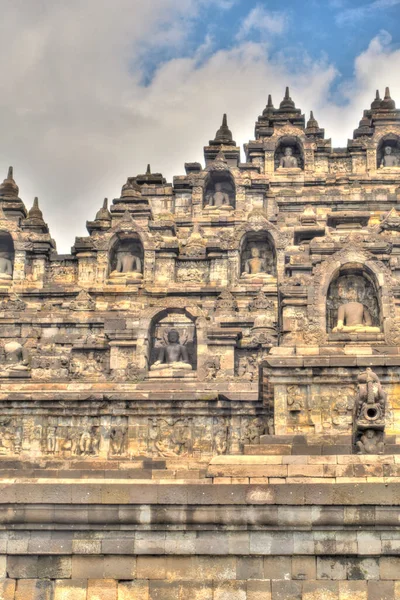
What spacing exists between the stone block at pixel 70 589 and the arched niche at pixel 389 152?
39773mm

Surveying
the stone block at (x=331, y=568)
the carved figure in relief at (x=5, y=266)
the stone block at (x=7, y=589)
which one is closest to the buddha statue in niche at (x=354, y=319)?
the stone block at (x=331, y=568)

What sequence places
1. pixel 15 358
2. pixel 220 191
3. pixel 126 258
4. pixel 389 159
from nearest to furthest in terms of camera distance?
1. pixel 15 358
2. pixel 126 258
3. pixel 220 191
4. pixel 389 159

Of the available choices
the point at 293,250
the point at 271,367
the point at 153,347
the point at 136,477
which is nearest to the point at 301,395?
the point at 271,367

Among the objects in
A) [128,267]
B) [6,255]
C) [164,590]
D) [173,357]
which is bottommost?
[164,590]

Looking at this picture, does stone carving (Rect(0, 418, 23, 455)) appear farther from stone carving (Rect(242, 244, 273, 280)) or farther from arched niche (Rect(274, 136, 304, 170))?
arched niche (Rect(274, 136, 304, 170))

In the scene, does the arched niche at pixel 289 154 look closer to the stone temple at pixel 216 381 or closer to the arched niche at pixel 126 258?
the stone temple at pixel 216 381

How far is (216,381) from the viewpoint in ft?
128

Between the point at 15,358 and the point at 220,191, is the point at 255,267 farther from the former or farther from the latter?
the point at 15,358

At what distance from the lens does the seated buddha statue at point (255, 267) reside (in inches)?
1956

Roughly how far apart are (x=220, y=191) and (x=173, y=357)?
17036mm

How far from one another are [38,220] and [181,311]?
14.5 metres

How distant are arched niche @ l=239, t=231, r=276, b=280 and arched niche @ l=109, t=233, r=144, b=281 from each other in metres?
4.69

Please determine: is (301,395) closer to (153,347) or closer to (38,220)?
(153,347)

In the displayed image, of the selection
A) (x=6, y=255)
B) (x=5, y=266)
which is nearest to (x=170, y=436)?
(x=5, y=266)
